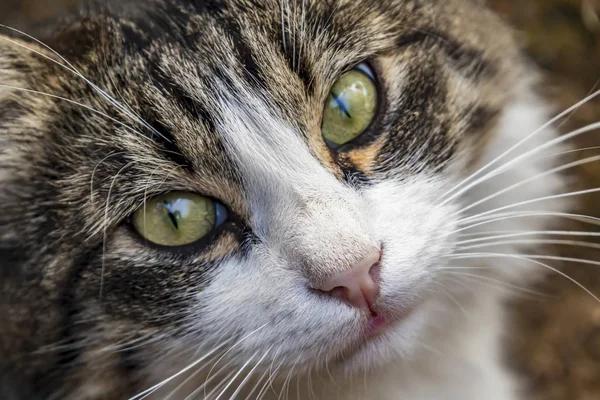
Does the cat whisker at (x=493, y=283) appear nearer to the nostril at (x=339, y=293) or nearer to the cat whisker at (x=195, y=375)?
the nostril at (x=339, y=293)

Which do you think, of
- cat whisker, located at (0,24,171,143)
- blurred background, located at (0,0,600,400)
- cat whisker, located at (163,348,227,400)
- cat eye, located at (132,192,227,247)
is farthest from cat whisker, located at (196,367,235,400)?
blurred background, located at (0,0,600,400)

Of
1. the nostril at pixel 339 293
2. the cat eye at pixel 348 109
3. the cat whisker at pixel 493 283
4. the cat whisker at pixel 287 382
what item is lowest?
the cat whisker at pixel 287 382

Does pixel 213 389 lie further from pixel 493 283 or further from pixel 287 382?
pixel 493 283

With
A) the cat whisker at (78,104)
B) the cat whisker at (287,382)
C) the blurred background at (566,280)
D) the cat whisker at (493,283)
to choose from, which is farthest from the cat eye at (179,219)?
the blurred background at (566,280)

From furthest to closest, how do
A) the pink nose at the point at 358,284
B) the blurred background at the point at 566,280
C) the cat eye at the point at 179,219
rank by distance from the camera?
1. the blurred background at the point at 566,280
2. the cat eye at the point at 179,219
3. the pink nose at the point at 358,284

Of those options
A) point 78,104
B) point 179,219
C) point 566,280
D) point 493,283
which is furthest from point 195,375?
point 566,280

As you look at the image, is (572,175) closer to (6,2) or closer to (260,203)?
(260,203)
